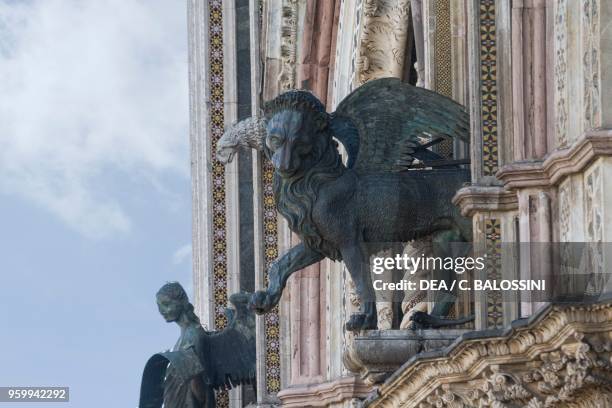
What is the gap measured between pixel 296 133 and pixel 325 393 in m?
6.00

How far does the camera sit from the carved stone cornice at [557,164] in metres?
17.2

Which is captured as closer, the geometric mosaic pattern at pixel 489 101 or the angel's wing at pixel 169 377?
the geometric mosaic pattern at pixel 489 101

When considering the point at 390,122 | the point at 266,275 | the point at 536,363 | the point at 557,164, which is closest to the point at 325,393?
the point at 266,275

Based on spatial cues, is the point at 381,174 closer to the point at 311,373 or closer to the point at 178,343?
the point at 311,373

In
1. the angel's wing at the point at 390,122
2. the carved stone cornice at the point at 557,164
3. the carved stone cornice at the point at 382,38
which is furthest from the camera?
the carved stone cornice at the point at 382,38

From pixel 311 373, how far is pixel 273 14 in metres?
3.42

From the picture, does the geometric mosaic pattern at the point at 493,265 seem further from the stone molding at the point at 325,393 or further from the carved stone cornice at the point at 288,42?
the carved stone cornice at the point at 288,42

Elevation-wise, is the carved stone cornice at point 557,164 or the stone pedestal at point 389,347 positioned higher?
the carved stone cornice at point 557,164

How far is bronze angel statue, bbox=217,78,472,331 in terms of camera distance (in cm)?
2131

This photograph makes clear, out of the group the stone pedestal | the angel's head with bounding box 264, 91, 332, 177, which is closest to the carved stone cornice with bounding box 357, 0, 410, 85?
the angel's head with bounding box 264, 91, 332, 177

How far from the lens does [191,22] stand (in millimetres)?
36906

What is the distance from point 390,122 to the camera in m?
21.8

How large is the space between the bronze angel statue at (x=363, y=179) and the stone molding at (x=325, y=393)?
3.99 meters

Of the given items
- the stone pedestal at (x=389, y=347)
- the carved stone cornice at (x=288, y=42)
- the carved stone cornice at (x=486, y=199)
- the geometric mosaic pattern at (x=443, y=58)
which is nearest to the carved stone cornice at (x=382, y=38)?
the carved stone cornice at (x=288, y=42)
